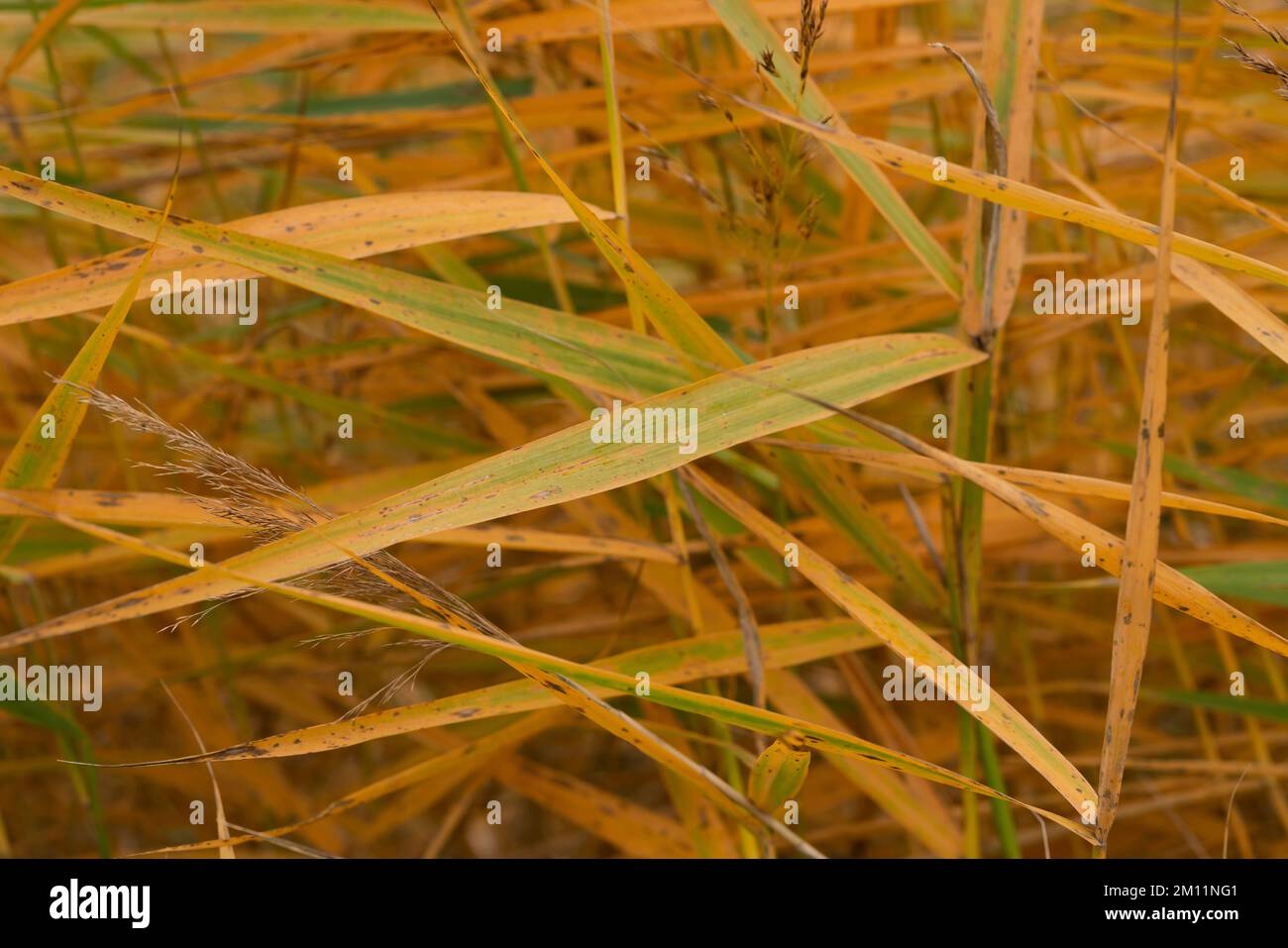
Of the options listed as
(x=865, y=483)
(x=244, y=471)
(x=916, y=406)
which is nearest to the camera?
(x=244, y=471)

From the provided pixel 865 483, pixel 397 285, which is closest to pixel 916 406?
pixel 865 483

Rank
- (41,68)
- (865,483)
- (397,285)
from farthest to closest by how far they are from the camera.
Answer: (41,68), (865,483), (397,285)
